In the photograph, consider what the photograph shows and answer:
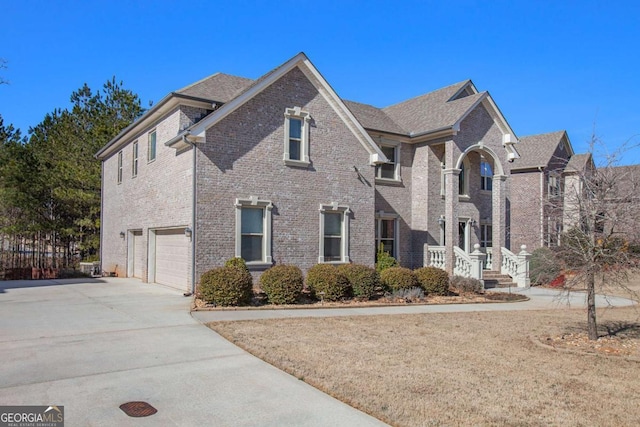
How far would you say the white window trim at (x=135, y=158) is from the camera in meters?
21.7

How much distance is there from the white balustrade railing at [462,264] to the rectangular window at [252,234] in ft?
28.7

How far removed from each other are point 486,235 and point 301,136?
11862 millimetres

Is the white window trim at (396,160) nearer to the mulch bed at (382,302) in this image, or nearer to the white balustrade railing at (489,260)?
the white balustrade railing at (489,260)

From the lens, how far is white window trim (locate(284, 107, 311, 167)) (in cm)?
1742

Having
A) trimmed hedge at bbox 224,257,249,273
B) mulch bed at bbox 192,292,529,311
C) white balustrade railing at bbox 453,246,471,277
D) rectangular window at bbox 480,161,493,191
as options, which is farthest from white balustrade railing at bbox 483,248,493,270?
trimmed hedge at bbox 224,257,249,273

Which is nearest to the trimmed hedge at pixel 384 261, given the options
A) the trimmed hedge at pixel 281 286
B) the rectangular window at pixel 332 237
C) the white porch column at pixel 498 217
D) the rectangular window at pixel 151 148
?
the rectangular window at pixel 332 237

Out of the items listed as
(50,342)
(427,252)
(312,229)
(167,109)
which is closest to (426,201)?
(427,252)

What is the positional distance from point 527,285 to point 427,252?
453 centimetres

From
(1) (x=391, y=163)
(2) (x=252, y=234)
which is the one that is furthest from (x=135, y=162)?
(1) (x=391, y=163)

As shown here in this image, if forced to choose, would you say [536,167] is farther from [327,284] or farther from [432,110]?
[327,284]

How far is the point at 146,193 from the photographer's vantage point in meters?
20.2

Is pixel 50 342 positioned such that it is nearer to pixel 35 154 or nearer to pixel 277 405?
pixel 277 405

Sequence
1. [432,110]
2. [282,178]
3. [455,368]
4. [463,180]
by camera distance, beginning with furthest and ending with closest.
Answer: [463,180] → [432,110] → [282,178] → [455,368]

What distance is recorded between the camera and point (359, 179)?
19109 mm
